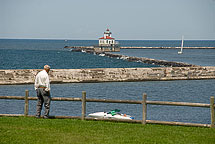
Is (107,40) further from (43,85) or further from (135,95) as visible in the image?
(43,85)

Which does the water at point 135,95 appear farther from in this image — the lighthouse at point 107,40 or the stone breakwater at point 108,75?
the lighthouse at point 107,40

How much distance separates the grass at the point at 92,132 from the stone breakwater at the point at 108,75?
108ft

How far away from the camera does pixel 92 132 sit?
14.2 meters

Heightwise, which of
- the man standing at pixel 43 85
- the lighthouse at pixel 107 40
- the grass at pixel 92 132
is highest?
the man standing at pixel 43 85

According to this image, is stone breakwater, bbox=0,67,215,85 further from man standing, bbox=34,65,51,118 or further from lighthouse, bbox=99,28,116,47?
lighthouse, bbox=99,28,116,47

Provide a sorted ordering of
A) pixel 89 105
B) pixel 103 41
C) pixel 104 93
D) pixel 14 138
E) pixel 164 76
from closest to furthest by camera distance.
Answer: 1. pixel 14 138
2. pixel 89 105
3. pixel 104 93
4. pixel 164 76
5. pixel 103 41

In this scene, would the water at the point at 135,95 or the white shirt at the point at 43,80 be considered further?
the water at the point at 135,95

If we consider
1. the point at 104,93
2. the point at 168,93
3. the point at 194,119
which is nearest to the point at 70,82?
the point at 104,93

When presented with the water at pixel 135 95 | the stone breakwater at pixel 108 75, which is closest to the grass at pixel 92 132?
the water at pixel 135 95

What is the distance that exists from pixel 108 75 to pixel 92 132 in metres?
40.4

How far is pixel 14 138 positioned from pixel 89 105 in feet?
67.1

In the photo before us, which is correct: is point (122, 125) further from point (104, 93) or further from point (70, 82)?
point (70, 82)

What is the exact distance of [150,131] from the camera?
14.5 m

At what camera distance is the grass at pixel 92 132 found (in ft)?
42.7
